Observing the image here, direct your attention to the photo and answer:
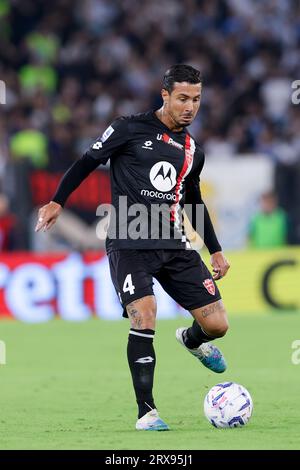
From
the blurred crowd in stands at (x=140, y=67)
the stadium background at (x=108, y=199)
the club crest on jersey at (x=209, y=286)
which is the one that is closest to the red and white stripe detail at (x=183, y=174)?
the club crest on jersey at (x=209, y=286)

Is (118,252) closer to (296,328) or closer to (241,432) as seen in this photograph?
(241,432)

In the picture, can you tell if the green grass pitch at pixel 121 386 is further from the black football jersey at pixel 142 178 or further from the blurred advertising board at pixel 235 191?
the blurred advertising board at pixel 235 191

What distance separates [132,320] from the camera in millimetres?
7445

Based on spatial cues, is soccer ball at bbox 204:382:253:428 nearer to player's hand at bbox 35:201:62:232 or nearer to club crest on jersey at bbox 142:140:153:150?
player's hand at bbox 35:201:62:232

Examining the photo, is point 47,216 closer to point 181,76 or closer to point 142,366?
point 142,366

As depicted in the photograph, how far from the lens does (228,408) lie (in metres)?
7.34

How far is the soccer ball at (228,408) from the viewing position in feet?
24.0

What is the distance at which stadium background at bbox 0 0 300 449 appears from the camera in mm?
8781

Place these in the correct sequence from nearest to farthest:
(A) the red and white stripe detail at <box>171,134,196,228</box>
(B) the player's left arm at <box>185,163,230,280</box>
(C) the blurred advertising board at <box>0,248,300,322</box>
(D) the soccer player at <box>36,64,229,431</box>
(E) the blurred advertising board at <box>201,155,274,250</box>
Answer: (D) the soccer player at <box>36,64,229,431</box>
(A) the red and white stripe detail at <box>171,134,196,228</box>
(B) the player's left arm at <box>185,163,230,280</box>
(C) the blurred advertising board at <box>0,248,300,322</box>
(E) the blurred advertising board at <box>201,155,274,250</box>

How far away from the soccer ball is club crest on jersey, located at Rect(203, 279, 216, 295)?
2.40 feet

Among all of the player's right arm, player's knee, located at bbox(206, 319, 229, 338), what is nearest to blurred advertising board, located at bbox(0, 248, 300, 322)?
player's knee, located at bbox(206, 319, 229, 338)

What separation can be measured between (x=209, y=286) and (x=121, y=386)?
2.12m

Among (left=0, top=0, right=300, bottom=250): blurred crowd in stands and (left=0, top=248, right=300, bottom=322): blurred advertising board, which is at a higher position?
(left=0, top=0, right=300, bottom=250): blurred crowd in stands
